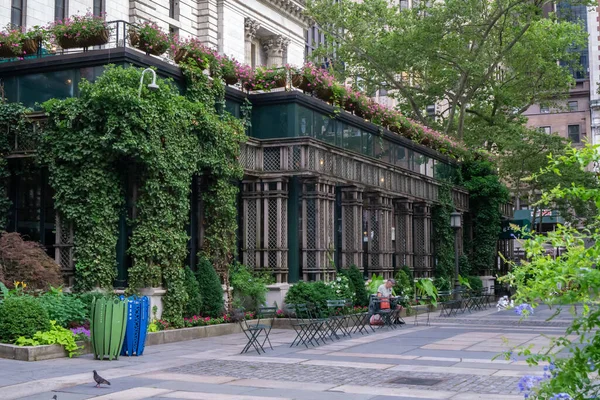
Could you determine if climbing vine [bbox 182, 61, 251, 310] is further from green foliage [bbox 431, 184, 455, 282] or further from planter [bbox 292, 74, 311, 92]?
green foliage [bbox 431, 184, 455, 282]

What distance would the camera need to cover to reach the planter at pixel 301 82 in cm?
2347

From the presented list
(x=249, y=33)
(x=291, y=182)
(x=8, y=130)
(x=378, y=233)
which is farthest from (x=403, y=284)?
(x=249, y=33)

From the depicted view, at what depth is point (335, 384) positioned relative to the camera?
39.1ft

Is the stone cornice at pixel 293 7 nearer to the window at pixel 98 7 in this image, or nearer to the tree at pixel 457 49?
the tree at pixel 457 49

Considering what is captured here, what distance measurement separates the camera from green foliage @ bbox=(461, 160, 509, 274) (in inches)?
1474

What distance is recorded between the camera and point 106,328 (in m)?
14.7

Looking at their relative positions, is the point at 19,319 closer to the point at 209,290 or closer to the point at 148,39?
the point at 209,290

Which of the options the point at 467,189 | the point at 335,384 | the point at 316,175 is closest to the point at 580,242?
the point at 335,384

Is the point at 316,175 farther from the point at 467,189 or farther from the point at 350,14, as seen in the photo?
the point at 350,14

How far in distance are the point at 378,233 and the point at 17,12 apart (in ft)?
52.1

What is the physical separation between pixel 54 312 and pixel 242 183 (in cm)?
884

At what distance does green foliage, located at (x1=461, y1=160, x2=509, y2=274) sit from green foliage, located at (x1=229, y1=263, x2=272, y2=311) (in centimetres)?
1796

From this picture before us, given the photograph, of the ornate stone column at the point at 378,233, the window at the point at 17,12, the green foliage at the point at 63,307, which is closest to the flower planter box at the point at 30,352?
the green foliage at the point at 63,307

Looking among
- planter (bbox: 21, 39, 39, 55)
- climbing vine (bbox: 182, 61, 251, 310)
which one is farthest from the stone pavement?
planter (bbox: 21, 39, 39, 55)
